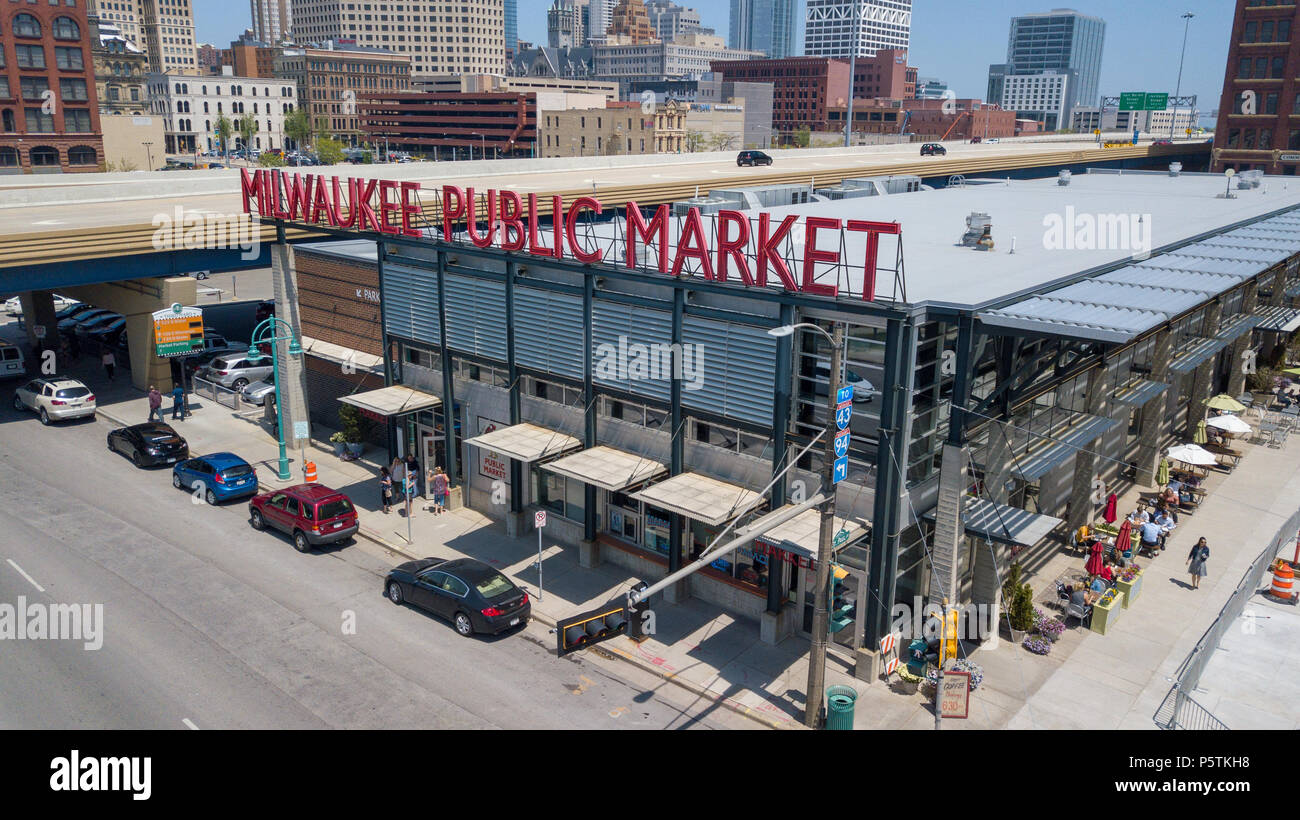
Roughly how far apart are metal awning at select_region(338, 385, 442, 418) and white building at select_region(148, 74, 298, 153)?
175m

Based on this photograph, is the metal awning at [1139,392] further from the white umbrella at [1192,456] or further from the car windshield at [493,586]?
the car windshield at [493,586]

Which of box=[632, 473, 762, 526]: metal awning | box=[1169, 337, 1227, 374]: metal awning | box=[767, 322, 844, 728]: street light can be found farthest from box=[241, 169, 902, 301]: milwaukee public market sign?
box=[1169, 337, 1227, 374]: metal awning

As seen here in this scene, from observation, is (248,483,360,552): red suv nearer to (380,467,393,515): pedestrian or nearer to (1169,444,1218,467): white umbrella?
(380,467,393,515): pedestrian

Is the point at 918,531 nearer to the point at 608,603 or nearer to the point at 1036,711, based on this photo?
the point at 1036,711

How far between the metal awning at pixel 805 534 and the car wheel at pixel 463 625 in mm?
7469

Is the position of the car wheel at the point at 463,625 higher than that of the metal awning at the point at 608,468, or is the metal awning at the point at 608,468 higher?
the metal awning at the point at 608,468

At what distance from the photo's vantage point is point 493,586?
23.2 m

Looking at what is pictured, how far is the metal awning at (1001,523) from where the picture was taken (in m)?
21.6

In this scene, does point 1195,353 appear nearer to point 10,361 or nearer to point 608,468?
point 608,468

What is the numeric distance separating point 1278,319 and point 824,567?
107 feet

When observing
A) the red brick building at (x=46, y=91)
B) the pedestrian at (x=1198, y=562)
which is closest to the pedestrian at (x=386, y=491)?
the pedestrian at (x=1198, y=562)

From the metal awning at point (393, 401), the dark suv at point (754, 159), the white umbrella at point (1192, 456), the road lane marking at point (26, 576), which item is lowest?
the road lane marking at point (26, 576)

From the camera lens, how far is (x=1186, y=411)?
38375mm

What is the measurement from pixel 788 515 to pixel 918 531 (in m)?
5.95
